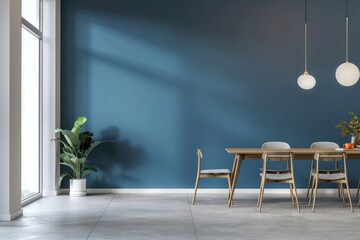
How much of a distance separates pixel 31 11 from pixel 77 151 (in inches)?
82.2

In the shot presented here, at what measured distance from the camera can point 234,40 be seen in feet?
29.2

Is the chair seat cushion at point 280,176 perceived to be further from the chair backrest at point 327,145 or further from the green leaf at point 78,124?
the green leaf at point 78,124

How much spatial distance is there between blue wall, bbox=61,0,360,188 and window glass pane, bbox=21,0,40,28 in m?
0.57

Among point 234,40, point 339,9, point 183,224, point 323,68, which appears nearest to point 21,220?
point 183,224

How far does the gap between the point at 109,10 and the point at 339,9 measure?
3464mm

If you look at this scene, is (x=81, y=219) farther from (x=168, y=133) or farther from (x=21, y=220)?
(x=168, y=133)

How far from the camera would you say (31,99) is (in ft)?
26.2

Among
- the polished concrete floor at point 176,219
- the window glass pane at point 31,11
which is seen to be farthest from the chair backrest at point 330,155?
the window glass pane at point 31,11

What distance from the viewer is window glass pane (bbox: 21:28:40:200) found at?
750cm

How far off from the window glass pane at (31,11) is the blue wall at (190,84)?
0.57 meters

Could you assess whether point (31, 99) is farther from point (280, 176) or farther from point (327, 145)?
point (327, 145)

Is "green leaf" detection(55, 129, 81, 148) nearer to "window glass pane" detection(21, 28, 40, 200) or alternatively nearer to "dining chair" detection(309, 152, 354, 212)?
"window glass pane" detection(21, 28, 40, 200)

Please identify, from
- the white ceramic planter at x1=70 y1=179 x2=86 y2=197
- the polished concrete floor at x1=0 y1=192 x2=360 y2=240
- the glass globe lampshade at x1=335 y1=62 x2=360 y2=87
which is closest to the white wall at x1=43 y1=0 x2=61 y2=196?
the white ceramic planter at x1=70 y1=179 x2=86 y2=197

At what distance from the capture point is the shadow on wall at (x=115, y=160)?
29.1 ft
